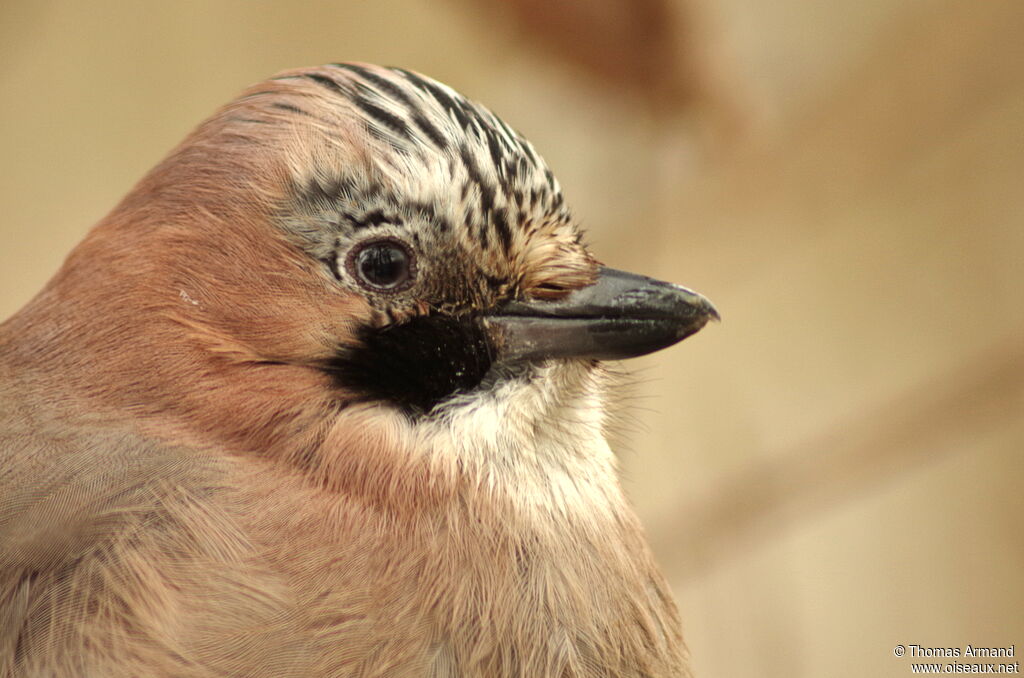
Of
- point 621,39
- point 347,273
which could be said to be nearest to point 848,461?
point 621,39

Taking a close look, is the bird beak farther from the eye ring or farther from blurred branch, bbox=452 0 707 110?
blurred branch, bbox=452 0 707 110

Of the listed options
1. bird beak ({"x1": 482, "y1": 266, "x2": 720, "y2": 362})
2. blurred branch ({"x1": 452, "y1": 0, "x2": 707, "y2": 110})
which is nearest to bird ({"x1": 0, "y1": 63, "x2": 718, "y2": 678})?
bird beak ({"x1": 482, "y1": 266, "x2": 720, "y2": 362})

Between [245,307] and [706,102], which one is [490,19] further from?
[245,307]

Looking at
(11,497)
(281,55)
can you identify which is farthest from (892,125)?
(11,497)

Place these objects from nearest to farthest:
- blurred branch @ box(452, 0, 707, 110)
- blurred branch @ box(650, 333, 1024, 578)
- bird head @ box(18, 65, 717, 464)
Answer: bird head @ box(18, 65, 717, 464), blurred branch @ box(452, 0, 707, 110), blurred branch @ box(650, 333, 1024, 578)

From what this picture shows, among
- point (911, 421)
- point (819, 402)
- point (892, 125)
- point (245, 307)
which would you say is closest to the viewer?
point (245, 307)

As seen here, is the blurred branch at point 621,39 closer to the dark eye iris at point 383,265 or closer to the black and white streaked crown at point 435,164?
the black and white streaked crown at point 435,164

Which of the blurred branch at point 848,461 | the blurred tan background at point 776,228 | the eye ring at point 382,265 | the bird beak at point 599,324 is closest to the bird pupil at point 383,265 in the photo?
the eye ring at point 382,265

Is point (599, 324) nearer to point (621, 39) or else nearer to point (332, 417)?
point (332, 417)
